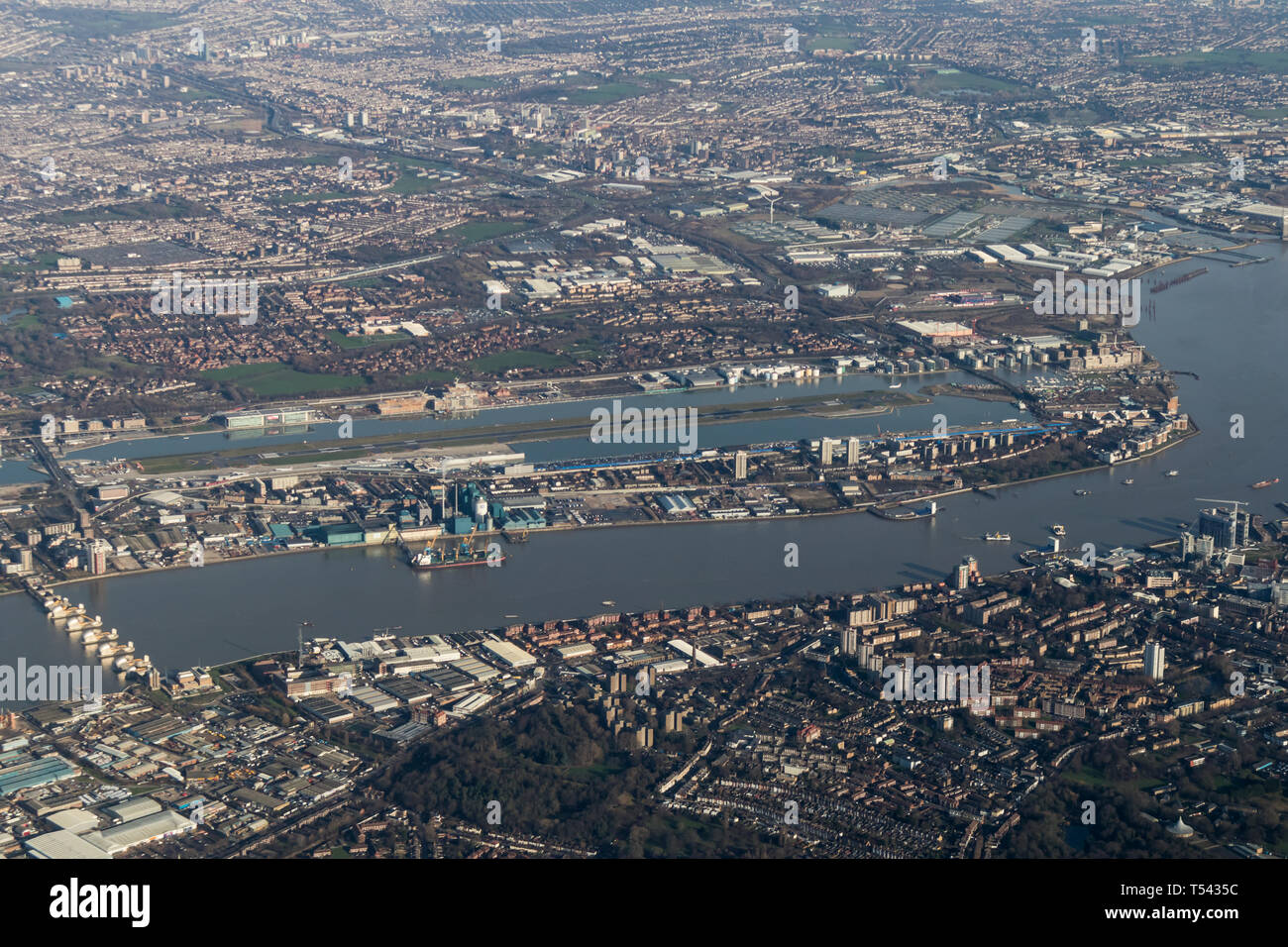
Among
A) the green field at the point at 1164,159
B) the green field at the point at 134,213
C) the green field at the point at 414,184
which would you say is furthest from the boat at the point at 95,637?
the green field at the point at 1164,159

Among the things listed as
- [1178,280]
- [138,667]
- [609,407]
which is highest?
[1178,280]

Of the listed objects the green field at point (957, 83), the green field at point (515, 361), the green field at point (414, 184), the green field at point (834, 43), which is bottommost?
the green field at point (515, 361)

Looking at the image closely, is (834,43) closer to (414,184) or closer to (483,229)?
(414,184)

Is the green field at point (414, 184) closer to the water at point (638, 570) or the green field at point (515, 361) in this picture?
the green field at point (515, 361)

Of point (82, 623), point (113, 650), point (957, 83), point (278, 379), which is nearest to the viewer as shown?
point (113, 650)

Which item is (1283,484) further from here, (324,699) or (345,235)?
(345,235)

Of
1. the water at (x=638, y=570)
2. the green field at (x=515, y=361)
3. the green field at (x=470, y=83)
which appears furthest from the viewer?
the green field at (x=470, y=83)

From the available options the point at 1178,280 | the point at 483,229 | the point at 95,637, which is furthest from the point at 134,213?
the point at 95,637
